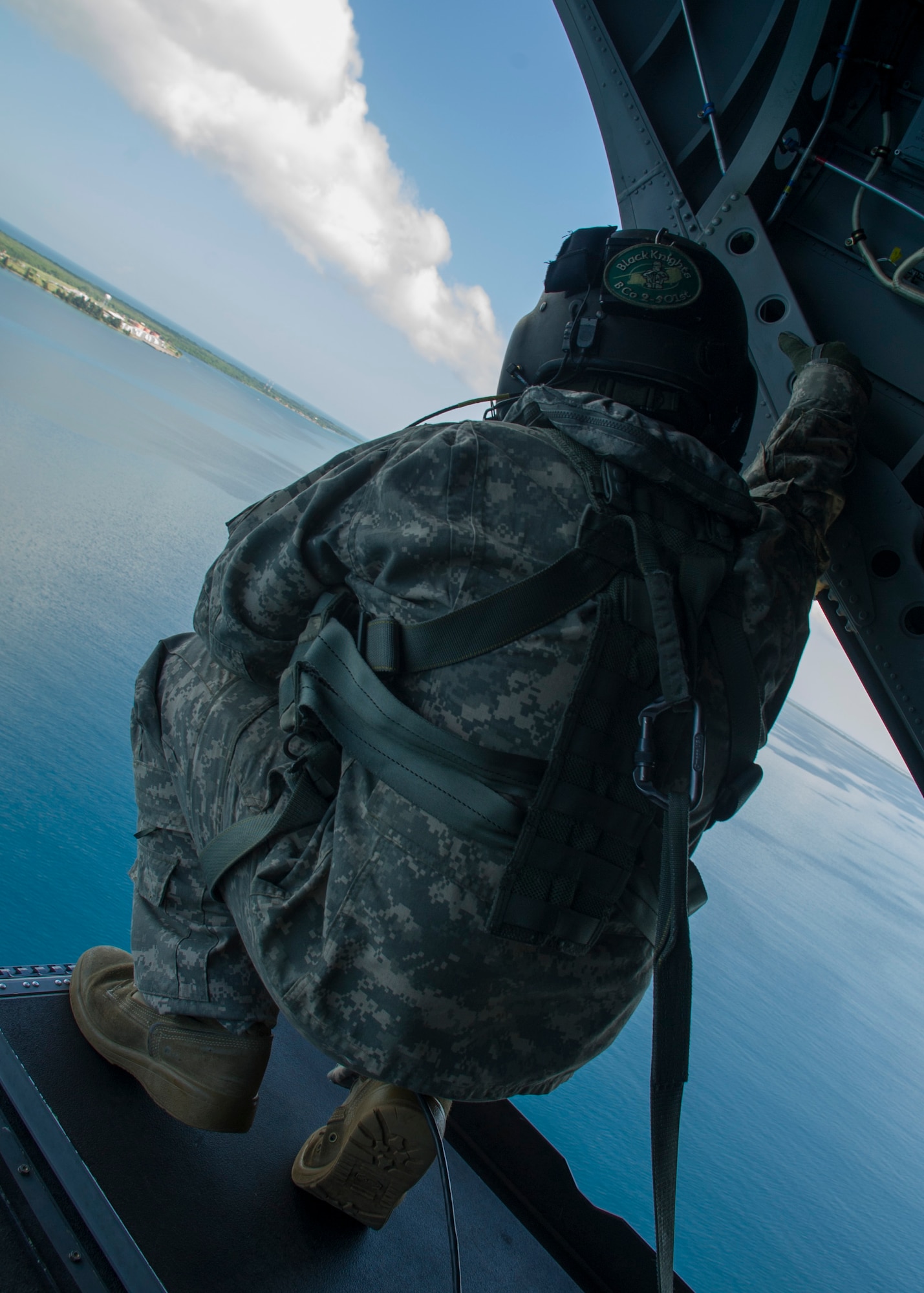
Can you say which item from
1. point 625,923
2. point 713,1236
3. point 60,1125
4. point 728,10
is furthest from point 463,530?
point 728,10

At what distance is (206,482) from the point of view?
681cm

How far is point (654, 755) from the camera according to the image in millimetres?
922

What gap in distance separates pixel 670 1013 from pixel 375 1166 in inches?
25.7

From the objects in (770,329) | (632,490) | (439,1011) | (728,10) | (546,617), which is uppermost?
(728,10)

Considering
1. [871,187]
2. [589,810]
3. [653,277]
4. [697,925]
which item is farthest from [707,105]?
[697,925]

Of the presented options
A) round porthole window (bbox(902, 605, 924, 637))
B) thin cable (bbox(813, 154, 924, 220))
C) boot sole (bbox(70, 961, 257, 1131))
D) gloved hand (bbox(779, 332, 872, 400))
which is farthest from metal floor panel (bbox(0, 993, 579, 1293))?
thin cable (bbox(813, 154, 924, 220))

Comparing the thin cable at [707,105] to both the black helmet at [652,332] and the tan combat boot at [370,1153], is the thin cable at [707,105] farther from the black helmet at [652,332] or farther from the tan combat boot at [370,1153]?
the tan combat boot at [370,1153]

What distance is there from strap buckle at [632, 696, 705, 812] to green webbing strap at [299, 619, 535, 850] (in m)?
0.12

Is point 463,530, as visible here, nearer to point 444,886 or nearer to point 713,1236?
point 444,886

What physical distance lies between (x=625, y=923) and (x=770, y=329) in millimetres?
1853

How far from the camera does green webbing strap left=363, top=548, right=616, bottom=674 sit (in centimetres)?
93

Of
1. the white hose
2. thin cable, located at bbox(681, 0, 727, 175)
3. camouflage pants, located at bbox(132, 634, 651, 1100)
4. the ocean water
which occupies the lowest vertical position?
the ocean water

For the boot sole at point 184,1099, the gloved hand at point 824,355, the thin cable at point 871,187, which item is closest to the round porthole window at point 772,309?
the gloved hand at point 824,355

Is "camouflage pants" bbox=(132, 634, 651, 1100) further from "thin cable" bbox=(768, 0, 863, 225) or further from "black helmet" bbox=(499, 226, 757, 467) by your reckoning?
"thin cable" bbox=(768, 0, 863, 225)
